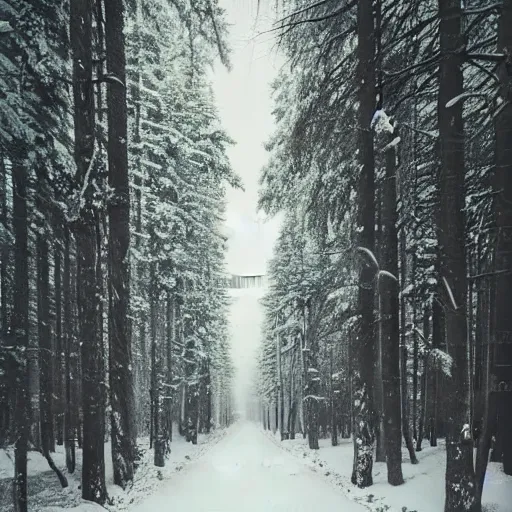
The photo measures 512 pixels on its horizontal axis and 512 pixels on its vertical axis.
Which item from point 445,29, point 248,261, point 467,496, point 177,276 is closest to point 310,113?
point 445,29

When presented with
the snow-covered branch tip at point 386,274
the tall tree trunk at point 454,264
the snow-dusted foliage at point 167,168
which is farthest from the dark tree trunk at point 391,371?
the snow-dusted foliage at point 167,168

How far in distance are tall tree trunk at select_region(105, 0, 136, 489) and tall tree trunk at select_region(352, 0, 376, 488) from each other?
5.19 meters

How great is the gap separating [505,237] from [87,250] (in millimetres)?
6758

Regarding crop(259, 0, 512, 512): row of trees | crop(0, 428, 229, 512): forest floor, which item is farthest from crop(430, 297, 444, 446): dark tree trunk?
crop(0, 428, 229, 512): forest floor

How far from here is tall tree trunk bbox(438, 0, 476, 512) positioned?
645 centimetres

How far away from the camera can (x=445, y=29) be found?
669cm

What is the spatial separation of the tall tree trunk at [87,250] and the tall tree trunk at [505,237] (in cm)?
634

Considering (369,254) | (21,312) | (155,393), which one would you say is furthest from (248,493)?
(155,393)

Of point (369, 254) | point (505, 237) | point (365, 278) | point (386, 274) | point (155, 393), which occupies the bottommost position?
point (155, 393)

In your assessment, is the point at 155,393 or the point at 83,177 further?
the point at 155,393

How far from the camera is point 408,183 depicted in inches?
467

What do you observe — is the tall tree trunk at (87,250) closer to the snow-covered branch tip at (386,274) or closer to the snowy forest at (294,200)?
the snowy forest at (294,200)

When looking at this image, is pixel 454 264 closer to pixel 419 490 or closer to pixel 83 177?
pixel 419 490

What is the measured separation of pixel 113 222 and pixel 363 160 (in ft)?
19.4
